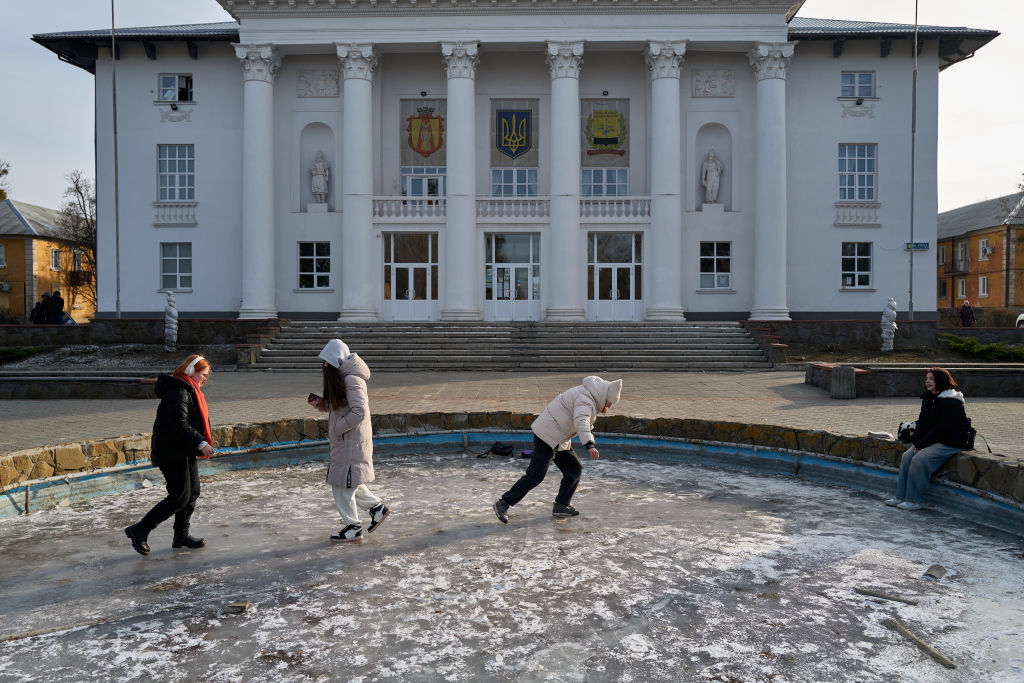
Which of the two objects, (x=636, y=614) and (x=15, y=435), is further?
(x=15, y=435)

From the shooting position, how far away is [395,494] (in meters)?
8.50

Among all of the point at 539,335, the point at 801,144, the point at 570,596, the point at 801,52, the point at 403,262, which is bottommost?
the point at 570,596

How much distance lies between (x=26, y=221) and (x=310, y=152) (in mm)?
37271

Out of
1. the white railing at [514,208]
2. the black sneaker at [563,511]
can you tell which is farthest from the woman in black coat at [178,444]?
the white railing at [514,208]

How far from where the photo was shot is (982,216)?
203 ft

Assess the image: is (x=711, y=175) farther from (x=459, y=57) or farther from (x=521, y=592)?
(x=521, y=592)

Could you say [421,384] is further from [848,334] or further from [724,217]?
[724,217]

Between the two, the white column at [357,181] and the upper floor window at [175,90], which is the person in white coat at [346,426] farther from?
the upper floor window at [175,90]

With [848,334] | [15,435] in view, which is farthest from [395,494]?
[848,334]

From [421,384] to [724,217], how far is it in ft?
60.2

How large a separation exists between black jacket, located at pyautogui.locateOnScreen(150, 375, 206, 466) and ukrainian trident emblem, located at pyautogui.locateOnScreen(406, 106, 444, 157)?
92.6ft

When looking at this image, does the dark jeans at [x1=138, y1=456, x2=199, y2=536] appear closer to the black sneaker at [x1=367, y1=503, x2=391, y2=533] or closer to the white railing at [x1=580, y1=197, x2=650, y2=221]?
the black sneaker at [x1=367, y1=503, x2=391, y2=533]

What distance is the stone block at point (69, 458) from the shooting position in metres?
8.32

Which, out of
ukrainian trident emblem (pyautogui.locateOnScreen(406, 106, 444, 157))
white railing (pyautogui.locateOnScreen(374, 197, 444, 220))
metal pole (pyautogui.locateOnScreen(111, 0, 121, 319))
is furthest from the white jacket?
metal pole (pyautogui.locateOnScreen(111, 0, 121, 319))
